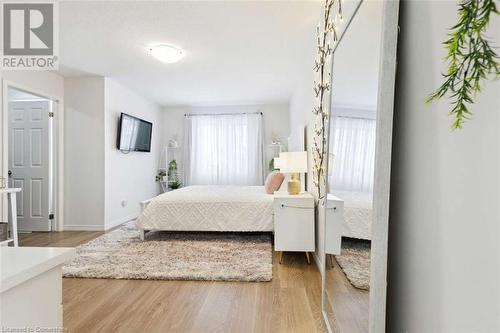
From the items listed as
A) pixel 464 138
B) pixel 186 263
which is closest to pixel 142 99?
pixel 186 263

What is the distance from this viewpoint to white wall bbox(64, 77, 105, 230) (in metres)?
4.53

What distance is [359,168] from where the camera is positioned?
1286 mm

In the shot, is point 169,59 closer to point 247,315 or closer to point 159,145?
point 247,315

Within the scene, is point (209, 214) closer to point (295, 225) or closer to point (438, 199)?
point (295, 225)

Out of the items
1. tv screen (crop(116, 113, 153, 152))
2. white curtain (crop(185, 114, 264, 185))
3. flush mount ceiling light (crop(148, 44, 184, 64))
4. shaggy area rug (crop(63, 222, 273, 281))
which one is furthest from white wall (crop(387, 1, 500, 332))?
white curtain (crop(185, 114, 264, 185))

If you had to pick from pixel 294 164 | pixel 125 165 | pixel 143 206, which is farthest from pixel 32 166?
pixel 294 164

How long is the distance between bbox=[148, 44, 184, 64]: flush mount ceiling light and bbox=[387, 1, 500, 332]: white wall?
9.73 feet

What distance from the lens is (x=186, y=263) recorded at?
2906 millimetres

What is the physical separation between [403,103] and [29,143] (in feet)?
17.8

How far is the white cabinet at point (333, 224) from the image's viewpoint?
1565 millimetres

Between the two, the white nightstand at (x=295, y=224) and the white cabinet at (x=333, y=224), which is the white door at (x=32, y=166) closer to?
the white nightstand at (x=295, y=224)

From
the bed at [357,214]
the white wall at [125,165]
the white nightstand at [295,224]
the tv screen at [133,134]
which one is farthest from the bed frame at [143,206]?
the bed at [357,214]

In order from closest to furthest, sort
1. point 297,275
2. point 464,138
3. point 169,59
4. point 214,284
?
point 464,138 < point 214,284 < point 297,275 < point 169,59

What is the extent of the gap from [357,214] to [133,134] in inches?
195
